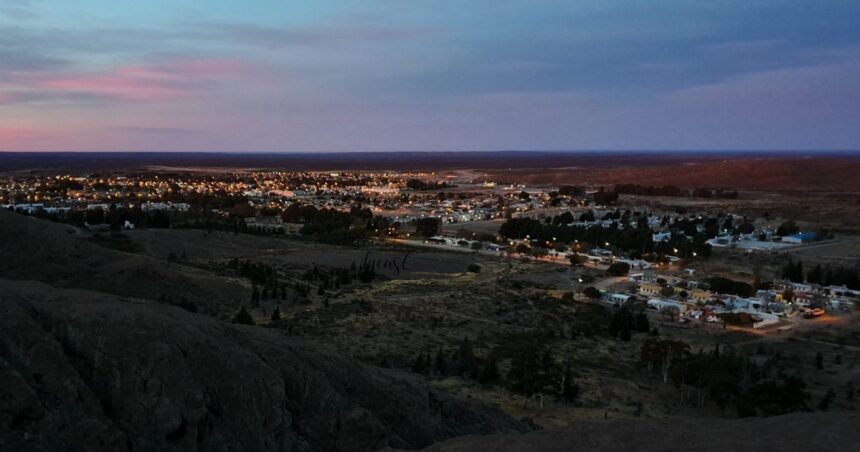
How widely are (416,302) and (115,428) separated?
1238 inches

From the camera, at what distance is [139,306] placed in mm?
15938

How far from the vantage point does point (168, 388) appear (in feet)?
43.0

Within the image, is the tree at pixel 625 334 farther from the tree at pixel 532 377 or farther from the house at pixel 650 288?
the house at pixel 650 288

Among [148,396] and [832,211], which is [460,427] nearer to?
[148,396]

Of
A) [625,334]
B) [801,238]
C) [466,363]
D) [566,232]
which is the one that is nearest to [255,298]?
[466,363]

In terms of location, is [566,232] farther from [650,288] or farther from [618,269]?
[650,288]

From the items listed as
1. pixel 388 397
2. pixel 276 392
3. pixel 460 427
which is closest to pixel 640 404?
pixel 460 427

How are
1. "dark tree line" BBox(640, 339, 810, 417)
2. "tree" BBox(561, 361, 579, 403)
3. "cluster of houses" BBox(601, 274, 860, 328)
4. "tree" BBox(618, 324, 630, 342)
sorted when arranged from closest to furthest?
1. "dark tree line" BBox(640, 339, 810, 417)
2. "tree" BBox(561, 361, 579, 403)
3. "tree" BBox(618, 324, 630, 342)
4. "cluster of houses" BBox(601, 274, 860, 328)

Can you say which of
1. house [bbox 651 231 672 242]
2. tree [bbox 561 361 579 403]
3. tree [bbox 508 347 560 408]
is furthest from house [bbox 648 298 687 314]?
house [bbox 651 231 672 242]

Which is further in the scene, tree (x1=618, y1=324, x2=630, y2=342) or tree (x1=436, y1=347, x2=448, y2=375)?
tree (x1=618, y1=324, x2=630, y2=342)

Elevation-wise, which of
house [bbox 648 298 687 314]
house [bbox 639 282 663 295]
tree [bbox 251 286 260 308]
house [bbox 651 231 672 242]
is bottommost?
house [bbox 639 282 663 295]

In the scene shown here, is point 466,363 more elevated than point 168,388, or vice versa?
point 168,388

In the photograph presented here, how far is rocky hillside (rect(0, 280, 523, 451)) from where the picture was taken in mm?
11812

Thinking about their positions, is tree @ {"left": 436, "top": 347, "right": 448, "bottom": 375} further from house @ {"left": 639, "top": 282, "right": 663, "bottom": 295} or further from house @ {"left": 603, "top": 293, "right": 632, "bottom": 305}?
house @ {"left": 639, "top": 282, "right": 663, "bottom": 295}
